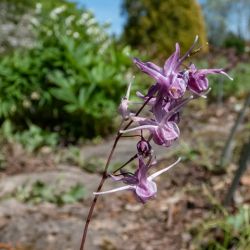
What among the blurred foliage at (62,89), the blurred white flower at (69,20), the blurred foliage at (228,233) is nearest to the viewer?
the blurred foliage at (228,233)

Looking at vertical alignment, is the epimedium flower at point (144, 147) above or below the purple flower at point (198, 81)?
below

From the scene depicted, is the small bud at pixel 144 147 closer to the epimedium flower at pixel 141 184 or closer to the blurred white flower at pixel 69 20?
the epimedium flower at pixel 141 184

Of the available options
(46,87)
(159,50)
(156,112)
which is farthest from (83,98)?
(159,50)

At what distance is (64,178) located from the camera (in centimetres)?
540

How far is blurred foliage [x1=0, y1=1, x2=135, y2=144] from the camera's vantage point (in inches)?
281

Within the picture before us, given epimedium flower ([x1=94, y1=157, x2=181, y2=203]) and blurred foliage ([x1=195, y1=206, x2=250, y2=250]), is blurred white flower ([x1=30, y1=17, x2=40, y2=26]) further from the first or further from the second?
epimedium flower ([x1=94, y1=157, x2=181, y2=203])

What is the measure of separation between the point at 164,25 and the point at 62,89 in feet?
31.8

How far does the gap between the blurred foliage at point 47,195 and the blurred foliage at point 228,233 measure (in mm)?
1131

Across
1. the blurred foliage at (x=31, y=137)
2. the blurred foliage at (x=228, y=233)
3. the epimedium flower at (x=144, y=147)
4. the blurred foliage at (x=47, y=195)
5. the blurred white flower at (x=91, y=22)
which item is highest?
the epimedium flower at (x=144, y=147)

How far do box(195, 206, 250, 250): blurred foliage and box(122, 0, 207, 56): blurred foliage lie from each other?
480 inches

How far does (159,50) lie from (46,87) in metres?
8.29

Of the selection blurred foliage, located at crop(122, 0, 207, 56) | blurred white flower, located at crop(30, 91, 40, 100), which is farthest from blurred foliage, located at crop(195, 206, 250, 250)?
blurred foliage, located at crop(122, 0, 207, 56)

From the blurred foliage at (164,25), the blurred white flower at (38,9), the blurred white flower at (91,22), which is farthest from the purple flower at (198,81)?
the blurred foliage at (164,25)

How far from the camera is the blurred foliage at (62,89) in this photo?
7.15m
